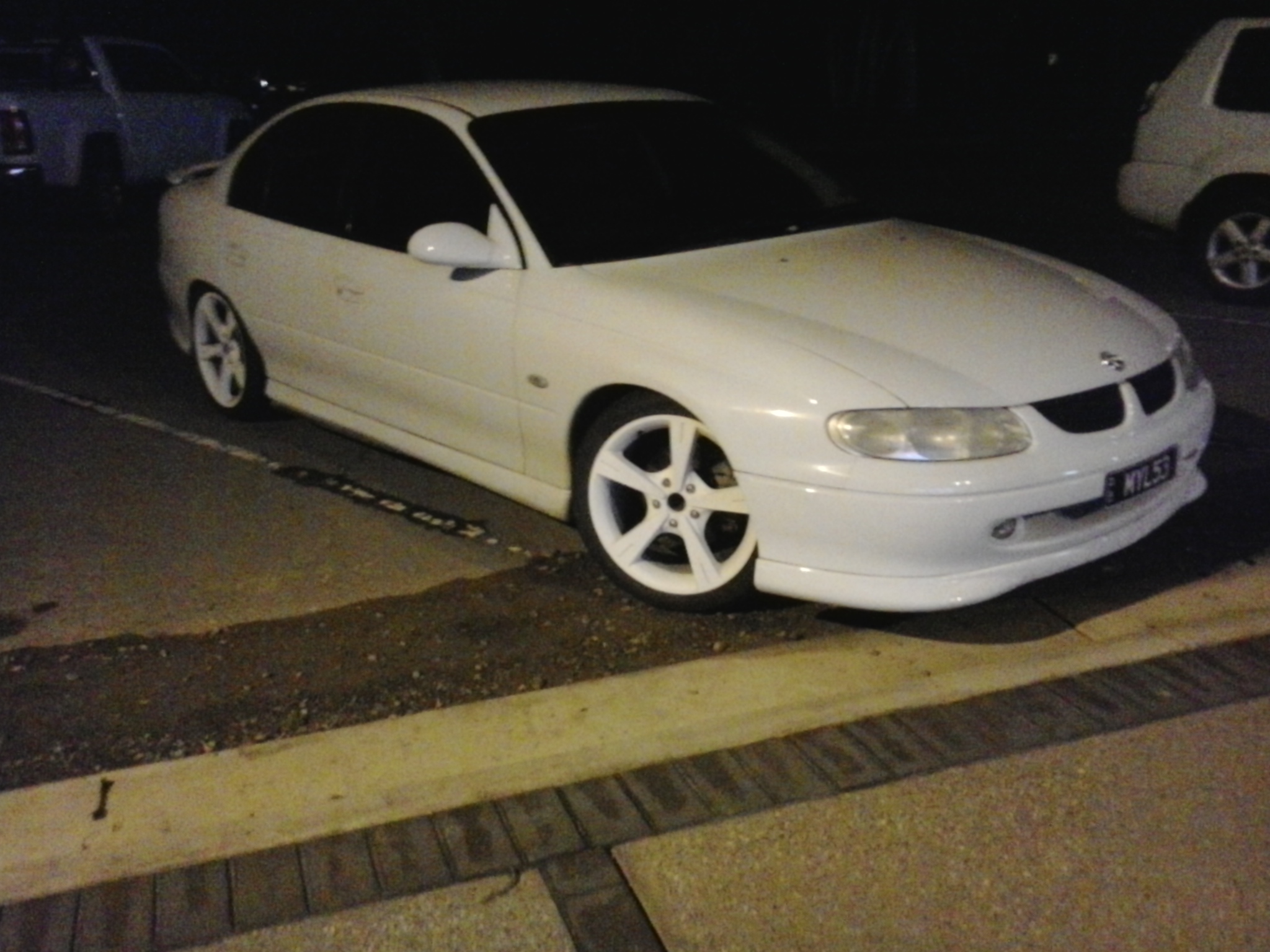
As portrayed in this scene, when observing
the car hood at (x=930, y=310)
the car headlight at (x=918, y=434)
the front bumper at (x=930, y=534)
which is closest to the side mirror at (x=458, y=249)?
the car hood at (x=930, y=310)

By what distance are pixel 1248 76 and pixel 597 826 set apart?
23.7 feet

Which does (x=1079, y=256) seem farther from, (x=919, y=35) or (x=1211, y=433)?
(x=919, y=35)

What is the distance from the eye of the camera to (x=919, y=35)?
24.3 m

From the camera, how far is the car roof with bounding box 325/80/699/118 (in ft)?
17.5

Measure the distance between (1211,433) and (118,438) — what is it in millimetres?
4689

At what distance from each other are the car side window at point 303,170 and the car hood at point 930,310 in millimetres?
1472

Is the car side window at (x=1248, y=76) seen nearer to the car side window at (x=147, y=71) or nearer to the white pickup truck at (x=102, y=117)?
the white pickup truck at (x=102, y=117)

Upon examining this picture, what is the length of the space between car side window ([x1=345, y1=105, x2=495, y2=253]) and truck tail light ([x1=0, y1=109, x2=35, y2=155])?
7665 millimetres

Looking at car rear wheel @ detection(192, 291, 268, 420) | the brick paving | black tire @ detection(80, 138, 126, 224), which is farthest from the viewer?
black tire @ detection(80, 138, 126, 224)

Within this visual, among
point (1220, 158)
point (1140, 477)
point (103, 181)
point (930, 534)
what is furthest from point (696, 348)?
point (103, 181)

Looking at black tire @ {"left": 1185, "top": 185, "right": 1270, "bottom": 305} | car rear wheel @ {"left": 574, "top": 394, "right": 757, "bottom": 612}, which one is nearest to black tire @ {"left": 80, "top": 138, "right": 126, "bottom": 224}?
black tire @ {"left": 1185, "top": 185, "right": 1270, "bottom": 305}

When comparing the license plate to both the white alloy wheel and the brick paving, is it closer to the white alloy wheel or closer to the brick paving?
the brick paving

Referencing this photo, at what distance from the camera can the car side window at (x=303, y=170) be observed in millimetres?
5637

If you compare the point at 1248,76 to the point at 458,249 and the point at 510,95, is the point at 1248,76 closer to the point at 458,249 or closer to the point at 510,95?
the point at 510,95
